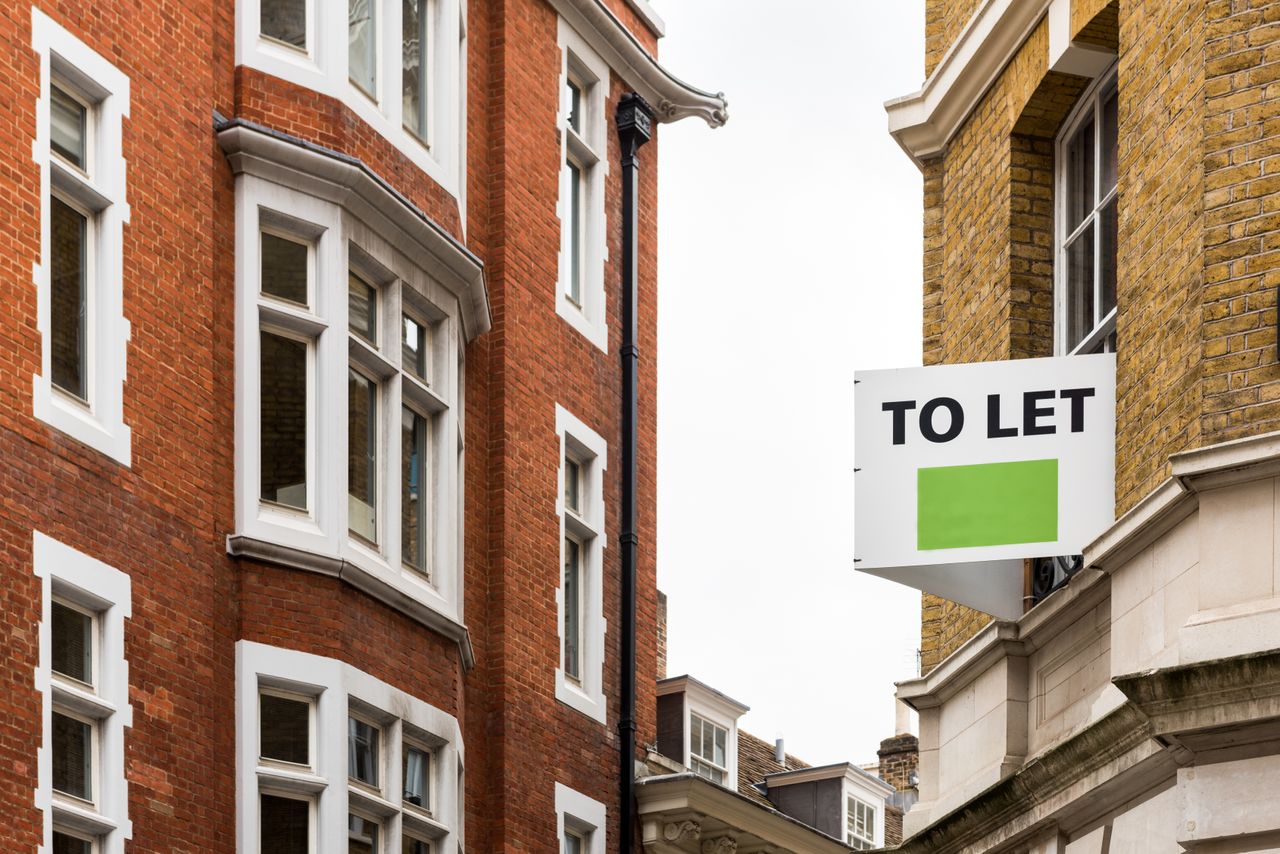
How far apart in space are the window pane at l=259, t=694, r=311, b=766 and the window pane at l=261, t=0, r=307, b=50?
5090mm

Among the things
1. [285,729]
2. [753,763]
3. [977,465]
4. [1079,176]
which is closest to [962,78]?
[1079,176]

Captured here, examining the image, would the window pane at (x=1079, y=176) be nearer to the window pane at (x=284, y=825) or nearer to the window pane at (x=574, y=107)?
the window pane at (x=284, y=825)

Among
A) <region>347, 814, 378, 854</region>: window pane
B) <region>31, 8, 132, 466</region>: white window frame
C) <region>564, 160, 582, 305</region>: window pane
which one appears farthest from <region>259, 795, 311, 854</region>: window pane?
<region>564, 160, 582, 305</region>: window pane

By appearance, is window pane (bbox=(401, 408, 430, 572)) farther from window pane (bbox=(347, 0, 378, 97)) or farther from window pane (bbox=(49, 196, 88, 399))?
window pane (bbox=(49, 196, 88, 399))

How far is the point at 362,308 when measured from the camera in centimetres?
1922

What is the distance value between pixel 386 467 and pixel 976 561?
643 centimetres

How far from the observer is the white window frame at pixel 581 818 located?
23.2m

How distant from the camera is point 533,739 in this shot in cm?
2270

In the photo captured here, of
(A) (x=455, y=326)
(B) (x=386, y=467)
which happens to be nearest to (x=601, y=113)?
(A) (x=455, y=326)

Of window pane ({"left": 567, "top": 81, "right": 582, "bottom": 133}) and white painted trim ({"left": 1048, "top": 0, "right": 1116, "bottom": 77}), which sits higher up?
window pane ({"left": 567, "top": 81, "right": 582, "bottom": 133})

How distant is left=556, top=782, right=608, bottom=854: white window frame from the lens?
23172mm

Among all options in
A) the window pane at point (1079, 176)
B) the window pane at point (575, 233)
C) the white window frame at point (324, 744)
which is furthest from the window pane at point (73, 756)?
the window pane at point (575, 233)

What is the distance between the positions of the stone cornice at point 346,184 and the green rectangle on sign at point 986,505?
6.18 m

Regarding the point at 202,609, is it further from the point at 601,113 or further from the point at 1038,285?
the point at 601,113
